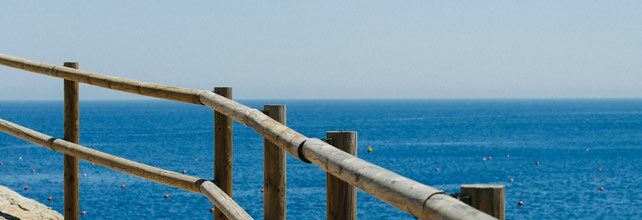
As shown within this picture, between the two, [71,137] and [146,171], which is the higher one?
[71,137]

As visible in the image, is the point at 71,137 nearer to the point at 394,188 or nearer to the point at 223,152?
the point at 223,152

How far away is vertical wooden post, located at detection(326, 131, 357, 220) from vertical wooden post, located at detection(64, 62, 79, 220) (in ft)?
11.3

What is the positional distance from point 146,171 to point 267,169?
4.83 feet

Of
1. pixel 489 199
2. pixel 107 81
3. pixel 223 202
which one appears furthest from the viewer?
pixel 107 81

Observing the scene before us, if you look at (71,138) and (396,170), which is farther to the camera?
(396,170)

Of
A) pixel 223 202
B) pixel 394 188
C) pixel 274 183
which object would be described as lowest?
pixel 223 202

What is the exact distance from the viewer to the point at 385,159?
6575 cm

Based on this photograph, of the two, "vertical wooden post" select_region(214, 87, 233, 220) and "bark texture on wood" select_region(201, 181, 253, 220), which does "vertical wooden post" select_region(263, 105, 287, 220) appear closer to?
"bark texture on wood" select_region(201, 181, 253, 220)

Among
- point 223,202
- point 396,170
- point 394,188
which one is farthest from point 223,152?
point 396,170

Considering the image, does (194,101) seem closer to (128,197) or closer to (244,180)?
(128,197)

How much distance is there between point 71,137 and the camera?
6.73 m

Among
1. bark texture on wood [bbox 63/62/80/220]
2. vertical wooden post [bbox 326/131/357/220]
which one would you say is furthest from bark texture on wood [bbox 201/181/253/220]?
bark texture on wood [bbox 63/62/80/220]

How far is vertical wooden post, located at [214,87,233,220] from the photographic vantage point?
539 cm

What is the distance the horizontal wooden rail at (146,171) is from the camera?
190 inches
